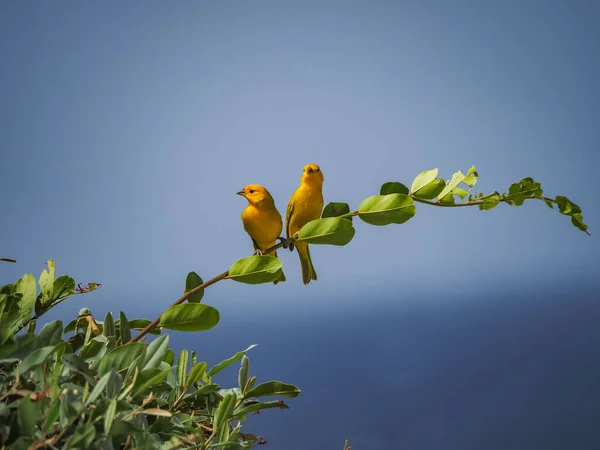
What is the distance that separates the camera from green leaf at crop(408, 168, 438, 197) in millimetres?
317

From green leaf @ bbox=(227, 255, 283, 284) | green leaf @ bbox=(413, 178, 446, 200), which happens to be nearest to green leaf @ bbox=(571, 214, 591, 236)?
green leaf @ bbox=(413, 178, 446, 200)

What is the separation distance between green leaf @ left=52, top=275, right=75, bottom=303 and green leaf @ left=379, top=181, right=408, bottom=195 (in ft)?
0.75

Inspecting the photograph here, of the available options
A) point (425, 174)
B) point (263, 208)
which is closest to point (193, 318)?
point (425, 174)

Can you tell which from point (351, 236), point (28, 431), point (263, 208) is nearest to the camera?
point (28, 431)

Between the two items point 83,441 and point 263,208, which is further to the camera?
point 263,208

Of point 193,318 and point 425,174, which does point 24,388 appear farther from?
point 425,174

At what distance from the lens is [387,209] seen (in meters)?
0.29

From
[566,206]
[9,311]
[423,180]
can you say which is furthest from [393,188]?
[9,311]

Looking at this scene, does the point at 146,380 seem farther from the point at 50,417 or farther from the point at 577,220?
the point at 577,220

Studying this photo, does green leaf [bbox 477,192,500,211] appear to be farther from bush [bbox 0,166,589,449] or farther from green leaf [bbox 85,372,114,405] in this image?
green leaf [bbox 85,372,114,405]

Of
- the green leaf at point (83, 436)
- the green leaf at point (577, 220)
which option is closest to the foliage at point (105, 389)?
the green leaf at point (83, 436)

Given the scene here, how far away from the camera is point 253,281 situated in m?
0.29

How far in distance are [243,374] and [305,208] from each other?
268mm

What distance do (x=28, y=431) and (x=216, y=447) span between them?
0.33ft
